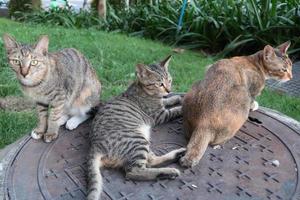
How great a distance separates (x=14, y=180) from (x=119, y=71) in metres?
2.74

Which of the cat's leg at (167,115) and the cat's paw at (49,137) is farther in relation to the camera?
the cat's leg at (167,115)

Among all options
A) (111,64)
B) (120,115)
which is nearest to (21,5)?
(111,64)

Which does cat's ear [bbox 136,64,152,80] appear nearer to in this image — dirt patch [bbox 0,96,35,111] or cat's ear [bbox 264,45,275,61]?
cat's ear [bbox 264,45,275,61]

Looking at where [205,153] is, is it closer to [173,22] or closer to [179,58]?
[179,58]

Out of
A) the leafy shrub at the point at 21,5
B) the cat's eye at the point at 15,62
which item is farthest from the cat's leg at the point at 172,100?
the leafy shrub at the point at 21,5

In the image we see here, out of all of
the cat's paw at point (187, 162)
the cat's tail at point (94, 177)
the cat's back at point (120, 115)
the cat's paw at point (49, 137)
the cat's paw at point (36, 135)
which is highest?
the cat's back at point (120, 115)

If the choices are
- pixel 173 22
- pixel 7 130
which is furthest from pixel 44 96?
pixel 173 22

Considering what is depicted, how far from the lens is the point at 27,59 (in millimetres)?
2990

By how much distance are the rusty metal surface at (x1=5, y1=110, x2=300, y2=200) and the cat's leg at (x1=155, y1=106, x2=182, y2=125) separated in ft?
0.57

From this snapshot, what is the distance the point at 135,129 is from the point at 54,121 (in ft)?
2.20

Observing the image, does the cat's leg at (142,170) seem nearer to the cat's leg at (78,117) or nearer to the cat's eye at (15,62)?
the cat's leg at (78,117)

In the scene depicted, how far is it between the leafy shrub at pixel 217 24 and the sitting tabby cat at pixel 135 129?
3168 mm

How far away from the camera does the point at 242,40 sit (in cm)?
624

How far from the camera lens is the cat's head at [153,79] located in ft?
10.7
